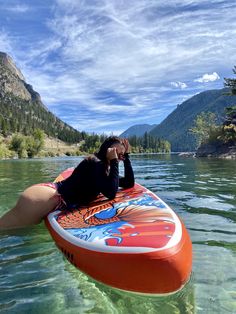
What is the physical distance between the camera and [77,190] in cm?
691

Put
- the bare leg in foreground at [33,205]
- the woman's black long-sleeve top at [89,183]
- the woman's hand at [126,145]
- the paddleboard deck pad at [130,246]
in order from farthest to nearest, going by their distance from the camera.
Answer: the woman's hand at [126,145] < the bare leg in foreground at [33,205] < the woman's black long-sleeve top at [89,183] < the paddleboard deck pad at [130,246]

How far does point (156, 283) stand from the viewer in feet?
13.1

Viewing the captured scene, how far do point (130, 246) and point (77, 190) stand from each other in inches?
111

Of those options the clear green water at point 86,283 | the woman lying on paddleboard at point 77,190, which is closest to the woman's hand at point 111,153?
the woman lying on paddleboard at point 77,190

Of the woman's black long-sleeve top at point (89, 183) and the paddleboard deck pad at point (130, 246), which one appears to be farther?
the woman's black long-sleeve top at point (89, 183)

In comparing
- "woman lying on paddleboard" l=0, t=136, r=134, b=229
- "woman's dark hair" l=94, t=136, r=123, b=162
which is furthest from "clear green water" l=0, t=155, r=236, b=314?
"woman's dark hair" l=94, t=136, r=123, b=162

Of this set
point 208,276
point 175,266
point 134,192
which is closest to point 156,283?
point 175,266

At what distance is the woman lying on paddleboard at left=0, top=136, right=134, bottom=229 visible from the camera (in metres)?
6.53

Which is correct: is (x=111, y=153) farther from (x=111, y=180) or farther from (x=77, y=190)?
(x=77, y=190)

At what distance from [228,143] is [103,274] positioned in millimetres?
72553

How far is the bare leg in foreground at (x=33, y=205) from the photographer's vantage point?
673 centimetres

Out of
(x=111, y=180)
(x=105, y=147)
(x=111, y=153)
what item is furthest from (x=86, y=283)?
(x=105, y=147)

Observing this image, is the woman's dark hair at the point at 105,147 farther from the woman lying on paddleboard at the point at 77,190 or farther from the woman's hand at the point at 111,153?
the woman's hand at the point at 111,153

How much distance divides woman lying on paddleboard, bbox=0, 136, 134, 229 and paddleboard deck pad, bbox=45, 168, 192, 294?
0.50 m
